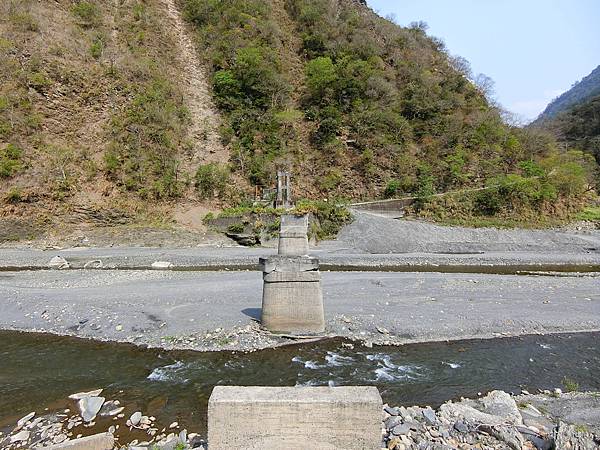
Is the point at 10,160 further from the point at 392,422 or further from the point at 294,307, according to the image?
the point at 392,422

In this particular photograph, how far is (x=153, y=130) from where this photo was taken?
35.9 m

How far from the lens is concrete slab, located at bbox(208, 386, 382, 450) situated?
3.56 metres

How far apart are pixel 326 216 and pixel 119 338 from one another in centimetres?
2155

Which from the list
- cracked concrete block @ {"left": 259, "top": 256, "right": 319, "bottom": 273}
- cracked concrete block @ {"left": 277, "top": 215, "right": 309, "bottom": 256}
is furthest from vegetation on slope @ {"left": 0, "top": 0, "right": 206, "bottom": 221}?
cracked concrete block @ {"left": 259, "top": 256, "right": 319, "bottom": 273}

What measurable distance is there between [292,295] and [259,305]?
275cm

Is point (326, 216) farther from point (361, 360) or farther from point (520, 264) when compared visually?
point (361, 360)

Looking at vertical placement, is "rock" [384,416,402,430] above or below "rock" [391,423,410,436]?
below

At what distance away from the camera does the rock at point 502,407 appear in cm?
521

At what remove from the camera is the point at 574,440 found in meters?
3.71

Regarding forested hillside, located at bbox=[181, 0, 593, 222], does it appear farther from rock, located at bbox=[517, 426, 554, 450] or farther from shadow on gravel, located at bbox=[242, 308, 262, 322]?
rock, located at bbox=[517, 426, 554, 450]

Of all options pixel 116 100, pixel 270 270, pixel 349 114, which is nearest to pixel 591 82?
pixel 349 114

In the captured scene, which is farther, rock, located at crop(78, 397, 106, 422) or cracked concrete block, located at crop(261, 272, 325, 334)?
cracked concrete block, located at crop(261, 272, 325, 334)

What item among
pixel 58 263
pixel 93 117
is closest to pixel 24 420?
pixel 58 263

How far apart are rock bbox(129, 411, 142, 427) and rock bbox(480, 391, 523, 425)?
5.68 metres
